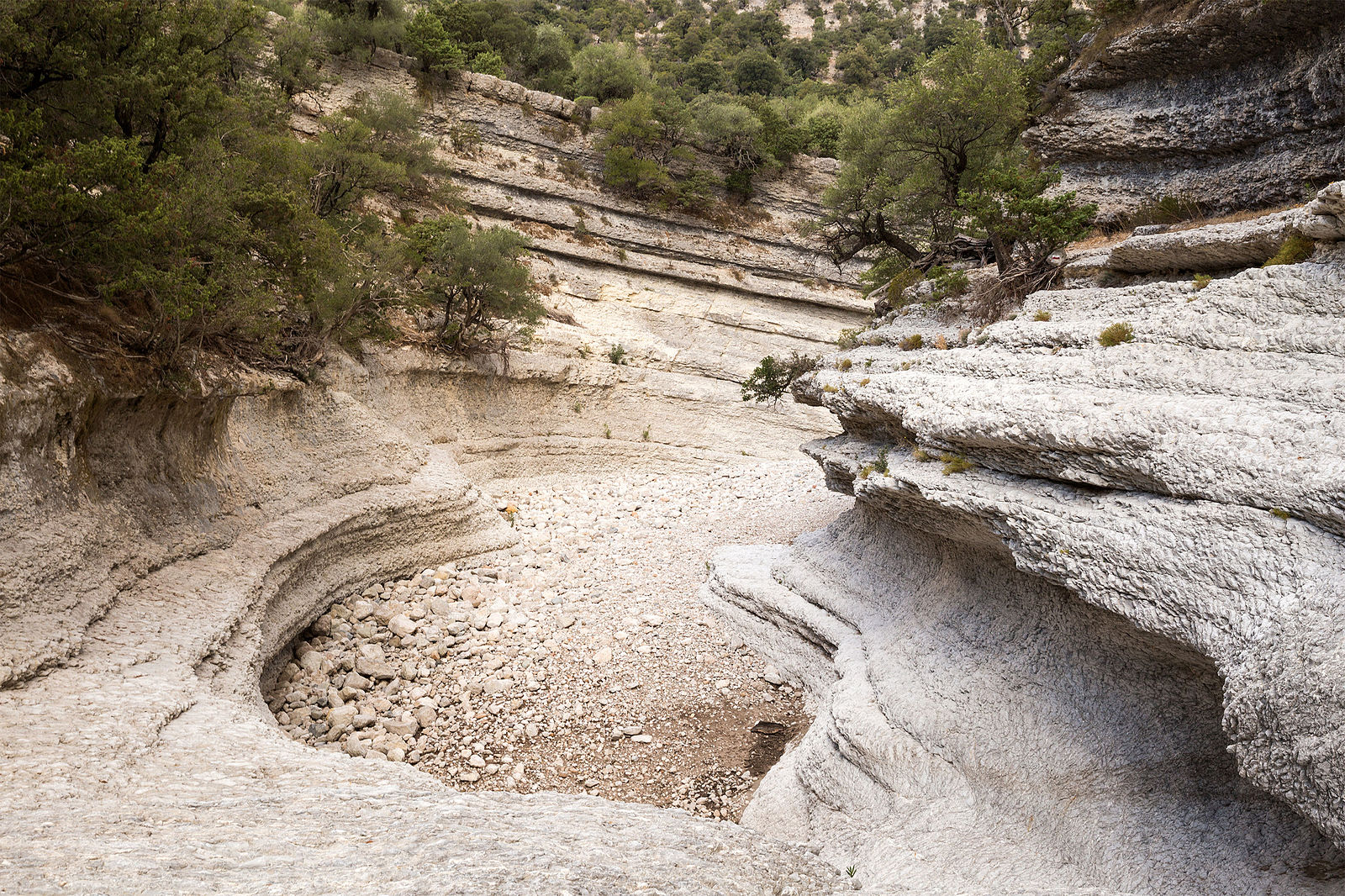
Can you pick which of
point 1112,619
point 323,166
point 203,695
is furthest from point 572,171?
→ point 1112,619

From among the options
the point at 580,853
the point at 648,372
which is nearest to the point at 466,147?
the point at 648,372

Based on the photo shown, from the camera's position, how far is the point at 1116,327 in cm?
862

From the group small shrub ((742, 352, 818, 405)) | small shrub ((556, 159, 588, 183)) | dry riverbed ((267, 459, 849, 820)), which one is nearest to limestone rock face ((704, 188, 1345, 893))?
dry riverbed ((267, 459, 849, 820))

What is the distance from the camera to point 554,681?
11.2 m

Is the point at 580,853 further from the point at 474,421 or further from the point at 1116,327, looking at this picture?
the point at 474,421

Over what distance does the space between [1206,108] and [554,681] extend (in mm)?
15698

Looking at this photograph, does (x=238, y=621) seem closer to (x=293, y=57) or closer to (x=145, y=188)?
(x=145, y=188)

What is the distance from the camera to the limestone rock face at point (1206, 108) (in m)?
11.1

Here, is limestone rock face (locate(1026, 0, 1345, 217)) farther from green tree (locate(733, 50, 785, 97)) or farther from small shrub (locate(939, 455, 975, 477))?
green tree (locate(733, 50, 785, 97))

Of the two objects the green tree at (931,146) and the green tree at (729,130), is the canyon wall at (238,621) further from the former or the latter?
the green tree at (729,130)

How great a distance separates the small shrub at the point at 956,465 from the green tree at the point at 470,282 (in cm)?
1676

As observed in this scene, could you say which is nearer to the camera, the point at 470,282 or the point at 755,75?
the point at 470,282

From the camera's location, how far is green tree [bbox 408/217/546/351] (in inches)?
840

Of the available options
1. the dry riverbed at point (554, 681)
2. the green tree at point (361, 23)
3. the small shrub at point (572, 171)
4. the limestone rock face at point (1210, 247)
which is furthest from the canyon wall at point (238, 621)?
the green tree at point (361, 23)
